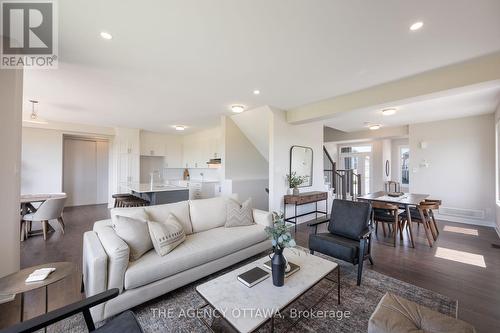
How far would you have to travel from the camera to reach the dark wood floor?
1936 mm

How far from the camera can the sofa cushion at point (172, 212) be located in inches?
101

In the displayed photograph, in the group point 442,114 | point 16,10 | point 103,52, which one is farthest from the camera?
point 442,114

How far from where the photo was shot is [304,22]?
6.16 feet

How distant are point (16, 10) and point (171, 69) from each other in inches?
55.0

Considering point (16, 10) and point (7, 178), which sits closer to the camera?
point (16, 10)

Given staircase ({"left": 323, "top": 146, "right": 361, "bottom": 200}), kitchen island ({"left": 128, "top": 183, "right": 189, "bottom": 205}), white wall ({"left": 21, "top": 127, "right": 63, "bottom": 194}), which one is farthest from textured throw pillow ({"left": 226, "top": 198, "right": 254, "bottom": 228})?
white wall ({"left": 21, "top": 127, "right": 63, "bottom": 194})

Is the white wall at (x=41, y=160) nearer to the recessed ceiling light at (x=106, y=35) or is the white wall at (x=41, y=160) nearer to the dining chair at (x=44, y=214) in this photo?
the dining chair at (x=44, y=214)

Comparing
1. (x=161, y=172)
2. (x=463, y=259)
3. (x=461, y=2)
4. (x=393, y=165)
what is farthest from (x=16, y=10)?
(x=393, y=165)

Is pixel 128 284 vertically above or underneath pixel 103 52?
underneath

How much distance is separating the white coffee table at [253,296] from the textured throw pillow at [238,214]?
1093 mm

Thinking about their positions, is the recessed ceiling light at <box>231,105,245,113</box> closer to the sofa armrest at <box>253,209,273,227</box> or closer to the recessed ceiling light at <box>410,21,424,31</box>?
the sofa armrest at <box>253,209,273,227</box>

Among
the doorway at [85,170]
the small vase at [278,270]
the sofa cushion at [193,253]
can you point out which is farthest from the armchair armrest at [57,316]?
the doorway at [85,170]

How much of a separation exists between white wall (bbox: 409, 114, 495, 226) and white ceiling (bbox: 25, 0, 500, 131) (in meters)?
3.68

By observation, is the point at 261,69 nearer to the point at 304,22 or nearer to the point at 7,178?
the point at 304,22
